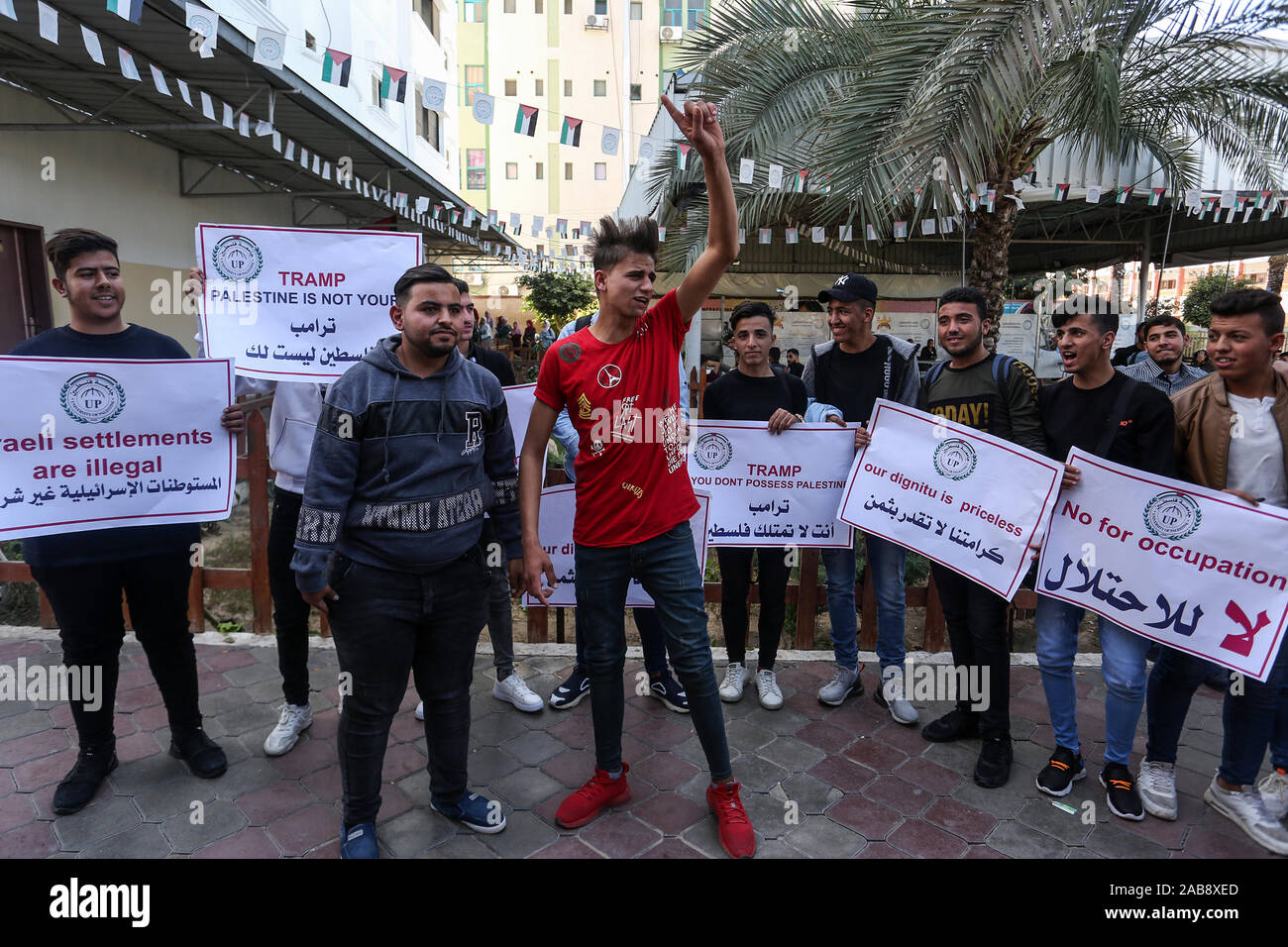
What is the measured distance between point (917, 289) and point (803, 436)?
1838cm

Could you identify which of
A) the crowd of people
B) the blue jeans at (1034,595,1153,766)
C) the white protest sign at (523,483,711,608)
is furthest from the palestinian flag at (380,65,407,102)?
the blue jeans at (1034,595,1153,766)

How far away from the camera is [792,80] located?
788cm

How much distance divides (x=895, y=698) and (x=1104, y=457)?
151 cm

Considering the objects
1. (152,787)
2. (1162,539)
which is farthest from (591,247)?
(152,787)

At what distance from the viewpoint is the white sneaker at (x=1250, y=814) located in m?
2.85

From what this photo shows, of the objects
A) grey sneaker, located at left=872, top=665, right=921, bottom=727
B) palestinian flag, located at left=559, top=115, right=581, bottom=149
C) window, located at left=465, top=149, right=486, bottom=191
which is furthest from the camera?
window, located at left=465, top=149, right=486, bottom=191

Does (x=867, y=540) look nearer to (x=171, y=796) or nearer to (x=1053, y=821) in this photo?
(x=1053, y=821)

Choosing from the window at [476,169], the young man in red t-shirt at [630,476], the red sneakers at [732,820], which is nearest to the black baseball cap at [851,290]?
the young man in red t-shirt at [630,476]

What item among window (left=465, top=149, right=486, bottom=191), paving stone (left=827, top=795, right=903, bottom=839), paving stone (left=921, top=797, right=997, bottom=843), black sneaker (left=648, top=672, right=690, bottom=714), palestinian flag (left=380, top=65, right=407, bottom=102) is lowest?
paving stone (left=921, top=797, right=997, bottom=843)

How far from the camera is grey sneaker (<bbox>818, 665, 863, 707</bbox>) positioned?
3.89 metres

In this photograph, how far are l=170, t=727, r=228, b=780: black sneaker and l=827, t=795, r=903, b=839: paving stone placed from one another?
2532 millimetres

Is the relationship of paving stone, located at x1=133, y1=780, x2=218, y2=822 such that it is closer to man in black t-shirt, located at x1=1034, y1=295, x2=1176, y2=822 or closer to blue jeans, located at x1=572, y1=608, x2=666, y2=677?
blue jeans, located at x1=572, y1=608, x2=666, y2=677

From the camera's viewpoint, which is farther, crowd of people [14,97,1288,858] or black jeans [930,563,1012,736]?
black jeans [930,563,1012,736]
